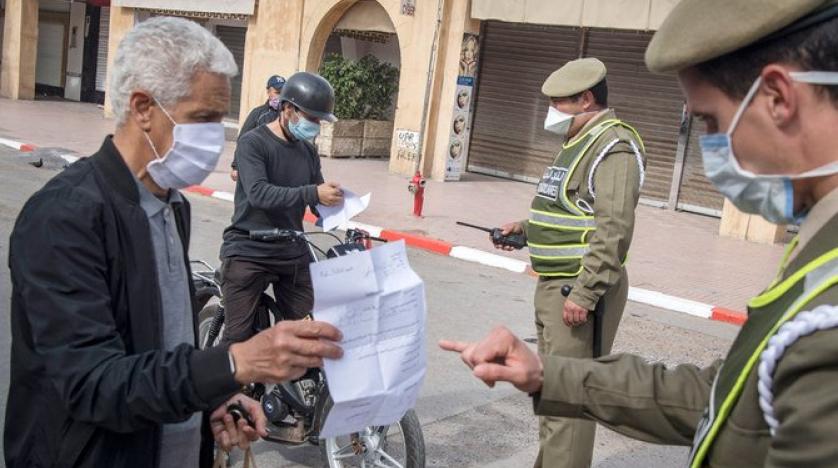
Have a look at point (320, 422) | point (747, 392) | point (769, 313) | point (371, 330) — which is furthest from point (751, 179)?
point (320, 422)

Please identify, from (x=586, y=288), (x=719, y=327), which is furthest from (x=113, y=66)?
(x=719, y=327)

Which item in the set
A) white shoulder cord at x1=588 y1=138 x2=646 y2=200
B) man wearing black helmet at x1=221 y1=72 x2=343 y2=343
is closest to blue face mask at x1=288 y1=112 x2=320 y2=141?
man wearing black helmet at x1=221 y1=72 x2=343 y2=343

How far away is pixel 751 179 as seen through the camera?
158 centimetres

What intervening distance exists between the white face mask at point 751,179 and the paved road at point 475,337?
3491mm

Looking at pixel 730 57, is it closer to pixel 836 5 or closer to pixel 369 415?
pixel 836 5

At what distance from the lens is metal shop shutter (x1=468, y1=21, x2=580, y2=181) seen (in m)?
17.2

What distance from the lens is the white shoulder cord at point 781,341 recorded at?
4.35ft

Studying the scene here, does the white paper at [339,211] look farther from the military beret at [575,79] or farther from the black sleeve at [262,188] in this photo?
the military beret at [575,79]

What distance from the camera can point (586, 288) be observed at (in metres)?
4.23

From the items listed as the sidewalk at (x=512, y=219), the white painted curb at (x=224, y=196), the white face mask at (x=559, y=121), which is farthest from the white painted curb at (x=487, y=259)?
the white face mask at (x=559, y=121)

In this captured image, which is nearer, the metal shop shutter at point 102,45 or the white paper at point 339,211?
the white paper at point 339,211

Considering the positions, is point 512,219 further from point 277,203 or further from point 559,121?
point 277,203

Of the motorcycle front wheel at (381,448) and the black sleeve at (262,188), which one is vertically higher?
the black sleeve at (262,188)

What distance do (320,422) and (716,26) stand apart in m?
3.30
